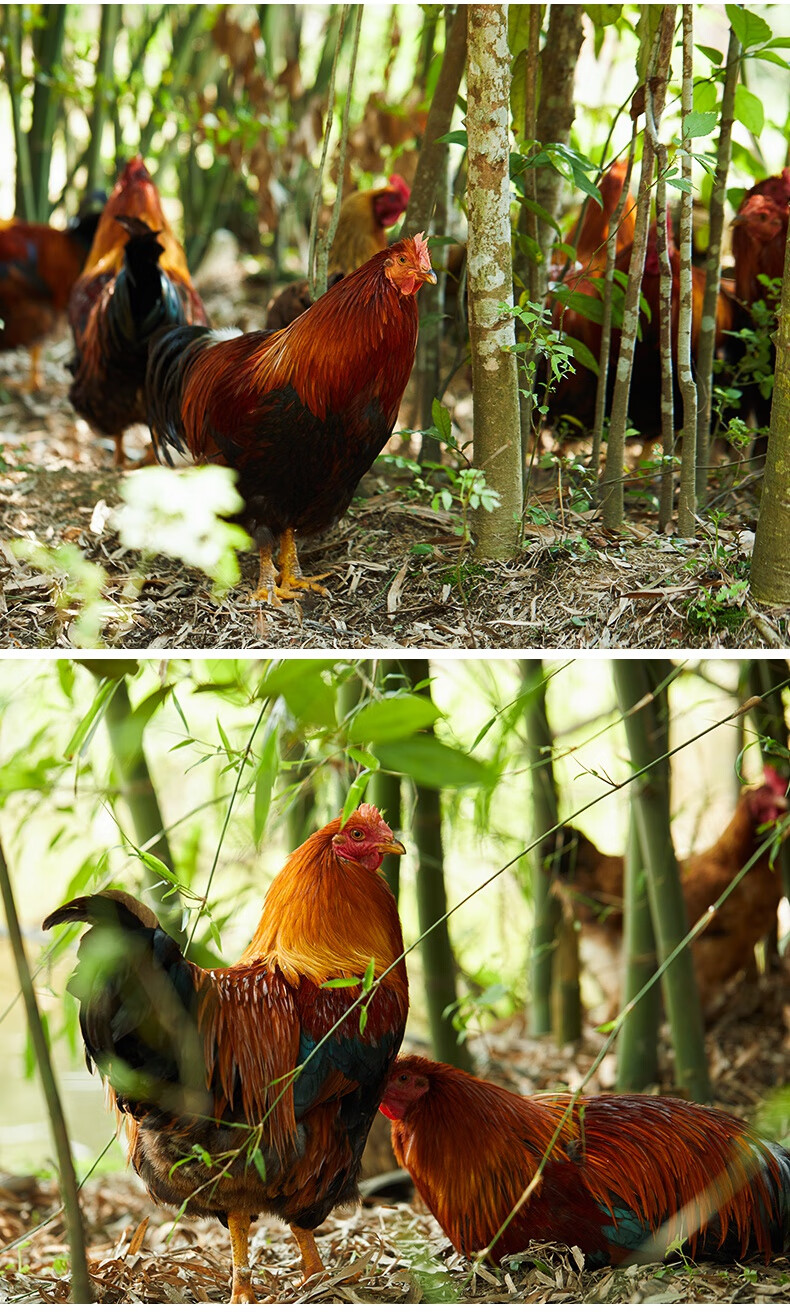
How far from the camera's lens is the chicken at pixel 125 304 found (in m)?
2.54

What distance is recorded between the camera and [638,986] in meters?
2.54

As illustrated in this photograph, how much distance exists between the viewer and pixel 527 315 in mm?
1808

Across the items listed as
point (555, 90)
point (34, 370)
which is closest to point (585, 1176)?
point (555, 90)

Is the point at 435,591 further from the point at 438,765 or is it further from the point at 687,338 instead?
the point at 438,765

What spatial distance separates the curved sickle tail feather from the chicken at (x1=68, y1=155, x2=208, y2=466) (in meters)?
1.70

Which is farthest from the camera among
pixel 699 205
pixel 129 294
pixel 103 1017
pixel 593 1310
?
pixel 699 205

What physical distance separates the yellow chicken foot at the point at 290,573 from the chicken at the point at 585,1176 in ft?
3.21

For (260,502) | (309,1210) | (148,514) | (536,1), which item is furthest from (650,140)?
(309,1210)

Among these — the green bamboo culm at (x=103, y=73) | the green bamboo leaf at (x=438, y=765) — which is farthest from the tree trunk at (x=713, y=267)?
the green bamboo culm at (x=103, y=73)

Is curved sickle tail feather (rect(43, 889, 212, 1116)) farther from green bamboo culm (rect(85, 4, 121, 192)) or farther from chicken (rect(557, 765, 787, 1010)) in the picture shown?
green bamboo culm (rect(85, 4, 121, 192))

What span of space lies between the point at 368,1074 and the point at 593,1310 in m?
0.49

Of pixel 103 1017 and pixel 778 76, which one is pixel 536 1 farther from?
pixel 103 1017

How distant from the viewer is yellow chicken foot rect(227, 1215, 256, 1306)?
163 centimetres

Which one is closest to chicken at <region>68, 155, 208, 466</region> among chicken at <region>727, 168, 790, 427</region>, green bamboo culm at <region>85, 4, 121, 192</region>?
green bamboo culm at <region>85, 4, 121, 192</region>
